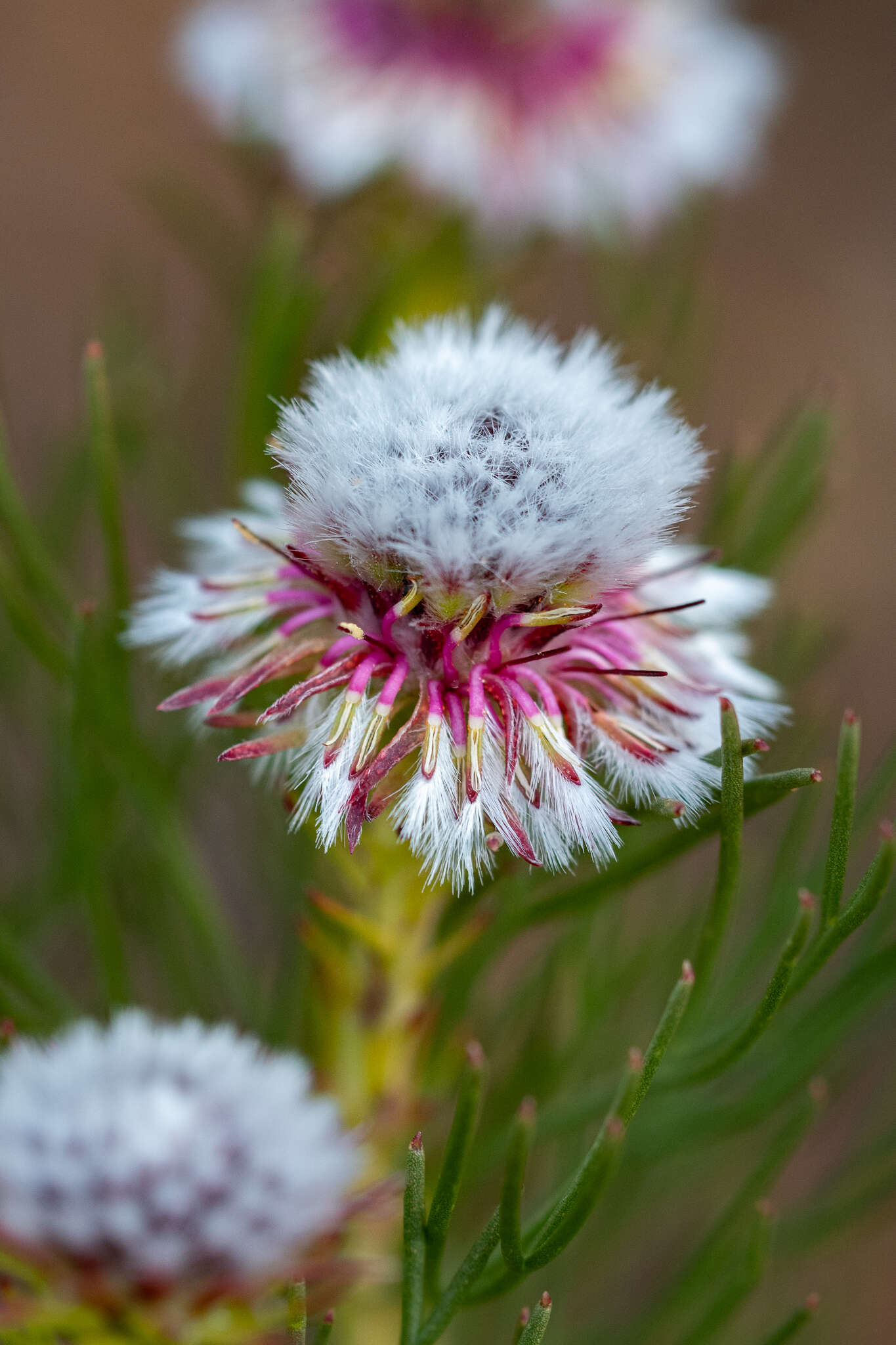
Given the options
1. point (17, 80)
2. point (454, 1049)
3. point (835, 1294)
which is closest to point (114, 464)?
point (454, 1049)

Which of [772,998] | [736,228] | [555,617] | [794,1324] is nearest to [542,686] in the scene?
[555,617]

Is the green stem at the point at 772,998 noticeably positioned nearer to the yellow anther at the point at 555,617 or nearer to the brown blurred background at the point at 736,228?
the yellow anther at the point at 555,617

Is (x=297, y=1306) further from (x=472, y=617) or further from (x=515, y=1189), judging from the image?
(x=472, y=617)

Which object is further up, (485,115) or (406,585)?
(485,115)

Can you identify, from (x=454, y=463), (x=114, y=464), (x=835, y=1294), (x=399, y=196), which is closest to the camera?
(x=454, y=463)

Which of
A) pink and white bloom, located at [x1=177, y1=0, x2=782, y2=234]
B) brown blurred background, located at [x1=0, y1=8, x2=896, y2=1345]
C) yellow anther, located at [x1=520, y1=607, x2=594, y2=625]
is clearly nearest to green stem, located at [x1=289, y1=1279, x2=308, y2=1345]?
yellow anther, located at [x1=520, y1=607, x2=594, y2=625]

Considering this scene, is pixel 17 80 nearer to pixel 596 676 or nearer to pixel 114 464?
pixel 114 464

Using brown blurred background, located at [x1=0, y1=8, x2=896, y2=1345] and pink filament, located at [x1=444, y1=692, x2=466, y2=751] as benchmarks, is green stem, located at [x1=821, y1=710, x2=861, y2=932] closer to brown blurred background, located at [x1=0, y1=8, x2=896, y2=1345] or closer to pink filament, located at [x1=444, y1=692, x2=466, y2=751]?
pink filament, located at [x1=444, y1=692, x2=466, y2=751]

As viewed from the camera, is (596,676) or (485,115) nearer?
(596,676)
